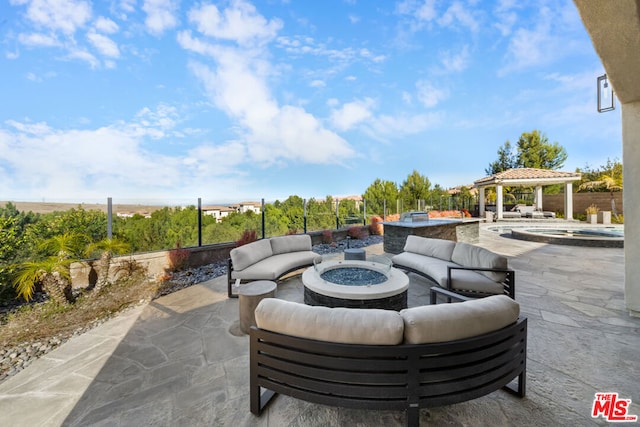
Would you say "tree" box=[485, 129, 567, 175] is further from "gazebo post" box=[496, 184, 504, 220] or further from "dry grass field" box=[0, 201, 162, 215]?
"dry grass field" box=[0, 201, 162, 215]

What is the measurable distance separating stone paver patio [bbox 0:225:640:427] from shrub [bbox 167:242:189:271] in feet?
6.96

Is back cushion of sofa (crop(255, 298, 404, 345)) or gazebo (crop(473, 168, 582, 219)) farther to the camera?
gazebo (crop(473, 168, 582, 219))

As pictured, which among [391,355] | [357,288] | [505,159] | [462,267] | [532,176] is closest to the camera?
[391,355]

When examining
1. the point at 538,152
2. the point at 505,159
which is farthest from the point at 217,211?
the point at 538,152

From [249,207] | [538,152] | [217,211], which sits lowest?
[217,211]

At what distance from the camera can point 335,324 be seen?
1.51 meters

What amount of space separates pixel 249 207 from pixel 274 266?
14.0 feet

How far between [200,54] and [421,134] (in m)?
16.1

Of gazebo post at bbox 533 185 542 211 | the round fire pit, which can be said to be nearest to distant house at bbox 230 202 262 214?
the round fire pit

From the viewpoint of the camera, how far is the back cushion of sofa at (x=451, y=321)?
1.48 m

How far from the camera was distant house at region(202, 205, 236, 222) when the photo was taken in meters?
6.84

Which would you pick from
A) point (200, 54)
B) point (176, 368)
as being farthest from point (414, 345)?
point (200, 54)

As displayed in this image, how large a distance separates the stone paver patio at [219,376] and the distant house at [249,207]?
4.35 m

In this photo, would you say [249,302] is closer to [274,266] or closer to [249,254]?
[274,266]
